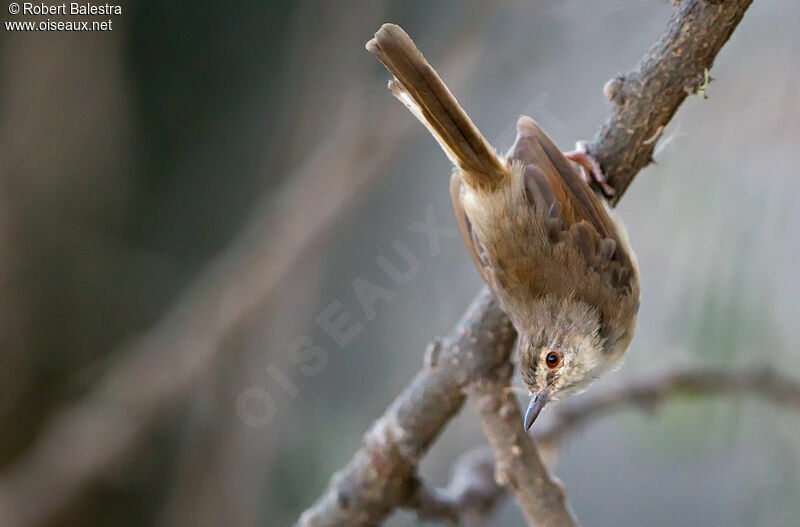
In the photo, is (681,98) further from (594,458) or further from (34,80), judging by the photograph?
(34,80)

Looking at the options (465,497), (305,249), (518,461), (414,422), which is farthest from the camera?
(305,249)

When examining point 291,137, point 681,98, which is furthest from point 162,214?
point 681,98

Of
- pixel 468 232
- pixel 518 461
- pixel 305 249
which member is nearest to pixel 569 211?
pixel 468 232

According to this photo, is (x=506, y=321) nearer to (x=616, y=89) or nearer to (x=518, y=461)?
(x=518, y=461)

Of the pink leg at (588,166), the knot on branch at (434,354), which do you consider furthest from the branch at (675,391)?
the pink leg at (588,166)

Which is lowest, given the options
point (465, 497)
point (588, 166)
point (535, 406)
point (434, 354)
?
point (465, 497)

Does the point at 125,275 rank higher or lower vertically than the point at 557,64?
lower
